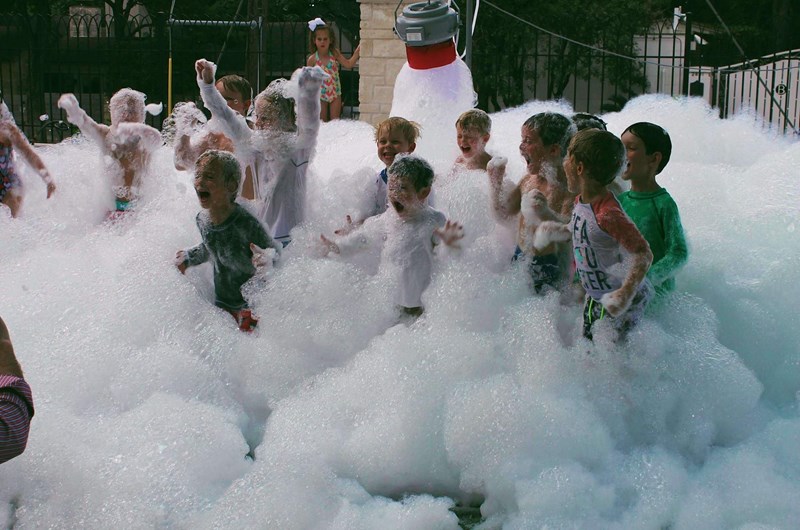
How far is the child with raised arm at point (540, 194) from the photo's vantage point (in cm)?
404

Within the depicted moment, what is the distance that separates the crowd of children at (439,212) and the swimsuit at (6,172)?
129cm

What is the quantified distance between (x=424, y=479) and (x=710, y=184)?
9.10ft

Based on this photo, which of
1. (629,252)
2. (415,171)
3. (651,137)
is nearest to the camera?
(629,252)

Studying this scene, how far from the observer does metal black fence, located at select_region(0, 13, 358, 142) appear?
12.2 metres

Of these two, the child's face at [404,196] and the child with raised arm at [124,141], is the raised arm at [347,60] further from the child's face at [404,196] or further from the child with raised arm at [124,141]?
the child's face at [404,196]

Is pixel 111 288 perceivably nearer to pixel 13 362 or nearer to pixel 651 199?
pixel 13 362

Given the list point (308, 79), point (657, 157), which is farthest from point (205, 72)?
point (657, 157)

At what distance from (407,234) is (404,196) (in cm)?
16

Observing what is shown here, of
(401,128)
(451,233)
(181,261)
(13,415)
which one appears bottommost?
(13,415)

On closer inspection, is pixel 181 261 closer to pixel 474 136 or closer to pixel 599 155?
pixel 474 136

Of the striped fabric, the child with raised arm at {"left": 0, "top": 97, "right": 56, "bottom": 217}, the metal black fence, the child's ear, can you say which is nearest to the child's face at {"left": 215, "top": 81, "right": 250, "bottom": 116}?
the child with raised arm at {"left": 0, "top": 97, "right": 56, "bottom": 217}

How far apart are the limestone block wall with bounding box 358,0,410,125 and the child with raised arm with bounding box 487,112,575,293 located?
6.00 meters

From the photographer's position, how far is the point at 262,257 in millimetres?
4262

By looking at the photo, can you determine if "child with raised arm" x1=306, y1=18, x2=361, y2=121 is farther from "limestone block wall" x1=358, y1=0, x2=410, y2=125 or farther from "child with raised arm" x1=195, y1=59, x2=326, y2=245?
"child with raised arm" x1=195, y1=59, x2=326, y2=245
